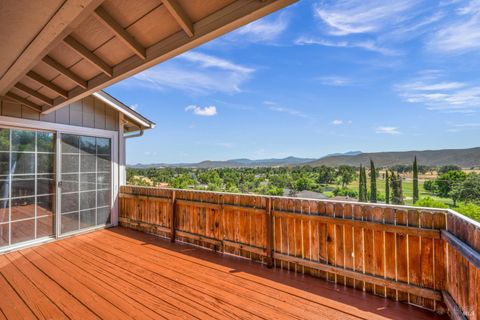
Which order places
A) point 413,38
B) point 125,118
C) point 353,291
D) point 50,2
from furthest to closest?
point 413,38
point 125,118
point 353,291
point 50,2

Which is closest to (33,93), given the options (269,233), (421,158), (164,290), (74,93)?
(74,93)

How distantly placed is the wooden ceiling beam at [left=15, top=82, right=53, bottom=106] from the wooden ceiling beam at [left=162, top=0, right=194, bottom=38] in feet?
10.0

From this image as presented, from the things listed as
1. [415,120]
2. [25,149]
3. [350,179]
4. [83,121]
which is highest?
[415,120]

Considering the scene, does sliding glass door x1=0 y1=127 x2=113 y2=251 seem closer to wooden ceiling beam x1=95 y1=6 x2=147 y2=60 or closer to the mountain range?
wooden ceiling beam x1=95 y1=6 x2=147 y2=60

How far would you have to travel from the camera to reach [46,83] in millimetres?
3037

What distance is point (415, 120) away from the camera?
41.9 metres

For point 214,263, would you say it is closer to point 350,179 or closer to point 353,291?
point 353,291

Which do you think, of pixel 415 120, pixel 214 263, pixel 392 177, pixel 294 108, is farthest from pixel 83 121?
pixel 415 120

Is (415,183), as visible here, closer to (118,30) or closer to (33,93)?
(118,30)

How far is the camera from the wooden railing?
6.43 ft

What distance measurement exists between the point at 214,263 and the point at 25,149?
3.69 m

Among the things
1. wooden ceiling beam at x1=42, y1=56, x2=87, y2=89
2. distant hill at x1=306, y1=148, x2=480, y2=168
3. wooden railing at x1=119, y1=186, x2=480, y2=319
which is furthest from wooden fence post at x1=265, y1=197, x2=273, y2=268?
distant hill at x1=306, y1=148, x2=480, y2=168

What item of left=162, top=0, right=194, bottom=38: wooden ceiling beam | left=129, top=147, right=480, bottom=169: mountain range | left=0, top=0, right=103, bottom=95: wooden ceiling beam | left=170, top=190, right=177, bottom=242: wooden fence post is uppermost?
left=162, top=0, right=194, bottom=38: wooden ceiling beam

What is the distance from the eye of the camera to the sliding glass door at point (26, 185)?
3.70 meters
